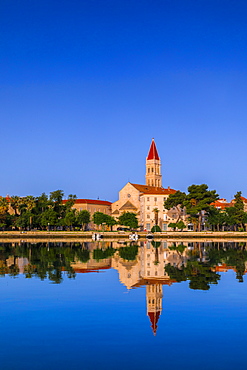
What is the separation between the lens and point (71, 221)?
337ft

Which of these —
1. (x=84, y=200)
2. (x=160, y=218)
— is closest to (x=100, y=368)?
(x=160, y=218)

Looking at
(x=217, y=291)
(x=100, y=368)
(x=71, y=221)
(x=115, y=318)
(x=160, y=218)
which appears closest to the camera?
(x=100, y=368)

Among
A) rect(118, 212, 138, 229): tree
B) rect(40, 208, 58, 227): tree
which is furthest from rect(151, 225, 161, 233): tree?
rect(40, 208, 58, 227): tree

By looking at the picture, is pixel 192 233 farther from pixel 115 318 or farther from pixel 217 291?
pixel 115 318

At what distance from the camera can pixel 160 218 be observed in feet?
384

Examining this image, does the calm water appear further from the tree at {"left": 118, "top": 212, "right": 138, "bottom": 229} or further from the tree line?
the tree at {"left": 118, "top": 212, "right": 138, "bottom": 229}

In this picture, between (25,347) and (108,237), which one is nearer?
(25,347)

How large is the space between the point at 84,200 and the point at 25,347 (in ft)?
406

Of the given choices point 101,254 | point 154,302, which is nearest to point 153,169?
point 101,254

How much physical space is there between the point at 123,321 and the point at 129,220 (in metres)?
94.1

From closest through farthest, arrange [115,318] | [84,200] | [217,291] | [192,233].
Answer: [115,318], [217,291], [192,233], [84,200]

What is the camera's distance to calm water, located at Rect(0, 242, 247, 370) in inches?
481

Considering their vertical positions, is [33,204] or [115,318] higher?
[33,204]

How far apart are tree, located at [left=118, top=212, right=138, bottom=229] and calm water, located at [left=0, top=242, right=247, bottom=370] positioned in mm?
81239
